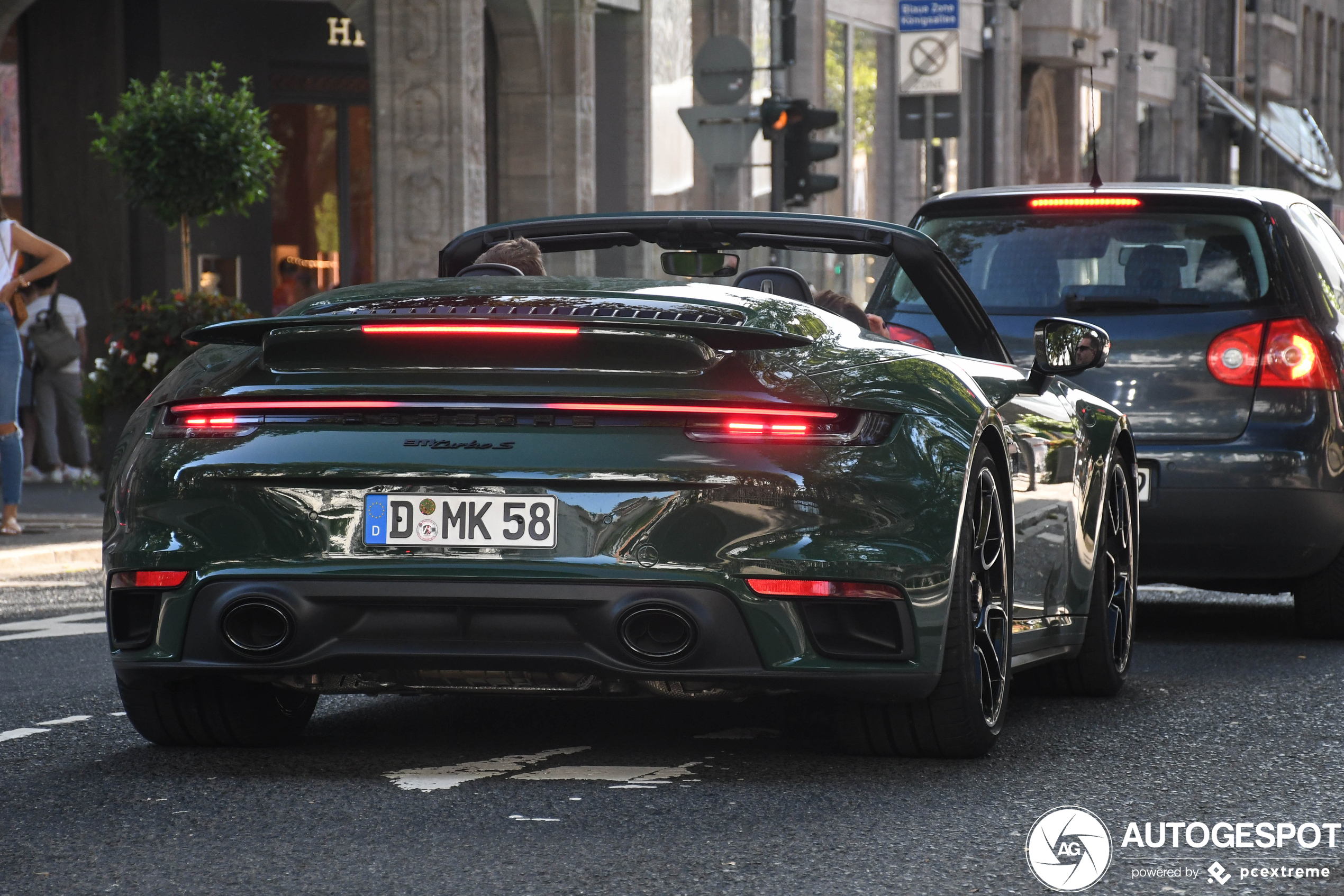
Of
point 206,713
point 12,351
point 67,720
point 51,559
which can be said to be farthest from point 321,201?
point 206,713

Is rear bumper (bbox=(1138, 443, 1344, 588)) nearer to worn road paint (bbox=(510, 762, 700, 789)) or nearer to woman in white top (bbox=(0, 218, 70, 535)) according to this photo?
worn road paint (bbox=(510, 762, 700, 789))

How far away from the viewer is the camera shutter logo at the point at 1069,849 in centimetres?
423

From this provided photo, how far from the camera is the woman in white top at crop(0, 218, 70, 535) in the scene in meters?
13.0

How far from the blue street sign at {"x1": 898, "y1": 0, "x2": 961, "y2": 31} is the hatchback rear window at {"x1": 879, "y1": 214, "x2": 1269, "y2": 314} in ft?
64.0

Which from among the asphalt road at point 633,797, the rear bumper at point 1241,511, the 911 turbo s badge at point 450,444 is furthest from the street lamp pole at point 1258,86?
the 911 turbo s badge at point 450,444

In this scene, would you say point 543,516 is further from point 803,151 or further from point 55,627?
point 803,151

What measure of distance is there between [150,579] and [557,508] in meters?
0.94

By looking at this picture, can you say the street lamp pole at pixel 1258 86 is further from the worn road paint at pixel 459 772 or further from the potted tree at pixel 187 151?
the worn road paint at pixel 459 772

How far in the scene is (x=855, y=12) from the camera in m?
34.2

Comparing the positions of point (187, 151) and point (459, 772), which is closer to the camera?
point (459, 772)

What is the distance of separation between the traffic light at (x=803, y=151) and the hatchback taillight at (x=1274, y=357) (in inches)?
426

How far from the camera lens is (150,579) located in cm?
515

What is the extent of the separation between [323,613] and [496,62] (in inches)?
762

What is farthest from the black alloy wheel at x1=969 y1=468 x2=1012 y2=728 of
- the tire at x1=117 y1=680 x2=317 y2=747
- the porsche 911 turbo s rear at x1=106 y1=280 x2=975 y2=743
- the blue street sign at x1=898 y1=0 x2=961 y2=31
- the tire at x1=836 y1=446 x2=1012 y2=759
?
the blue street sign at x1=898 y1=0 x2=961 y2=31
